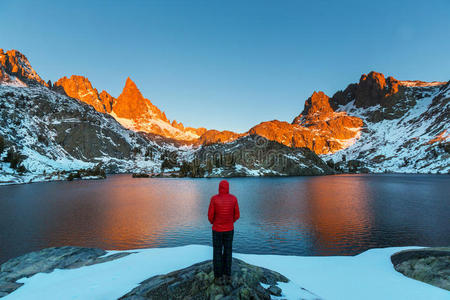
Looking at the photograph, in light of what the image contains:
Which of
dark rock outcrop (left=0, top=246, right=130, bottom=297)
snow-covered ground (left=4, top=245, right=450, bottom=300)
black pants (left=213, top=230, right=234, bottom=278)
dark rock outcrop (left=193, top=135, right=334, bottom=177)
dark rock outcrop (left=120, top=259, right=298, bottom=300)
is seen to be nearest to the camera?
dark rock outcrop (left=120, top=259, right=298, bottom=300)

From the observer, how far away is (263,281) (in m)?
9.94

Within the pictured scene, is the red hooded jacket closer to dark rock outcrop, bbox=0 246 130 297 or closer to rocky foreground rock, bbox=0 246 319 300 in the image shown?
rocky foreground rock, bbox=0 246 319 300

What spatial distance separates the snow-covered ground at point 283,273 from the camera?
1009 centimetres

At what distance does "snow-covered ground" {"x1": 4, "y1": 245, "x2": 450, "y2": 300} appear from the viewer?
10086mm

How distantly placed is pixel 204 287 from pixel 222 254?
143 cm

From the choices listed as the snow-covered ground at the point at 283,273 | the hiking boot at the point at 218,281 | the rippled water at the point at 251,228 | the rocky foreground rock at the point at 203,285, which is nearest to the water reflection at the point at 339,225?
the rippled water at the point at 251,228

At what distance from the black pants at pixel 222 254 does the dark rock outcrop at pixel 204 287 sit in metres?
0.37

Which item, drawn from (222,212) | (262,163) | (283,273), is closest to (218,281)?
(222,212)

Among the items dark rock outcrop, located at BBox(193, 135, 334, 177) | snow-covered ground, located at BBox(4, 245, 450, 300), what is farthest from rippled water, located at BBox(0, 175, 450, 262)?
dark rock outcrop, located at BBox(193, 135, 334, 177)

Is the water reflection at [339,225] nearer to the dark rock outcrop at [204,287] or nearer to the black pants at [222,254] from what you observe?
the dark rock outcrop at [204,287]

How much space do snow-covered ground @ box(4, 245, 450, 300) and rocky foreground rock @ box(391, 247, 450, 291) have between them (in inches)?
20.0

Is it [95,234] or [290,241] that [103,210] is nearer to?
[95,234]

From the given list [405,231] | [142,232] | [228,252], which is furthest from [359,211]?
[228,252]

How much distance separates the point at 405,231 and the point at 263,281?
29.5 m
